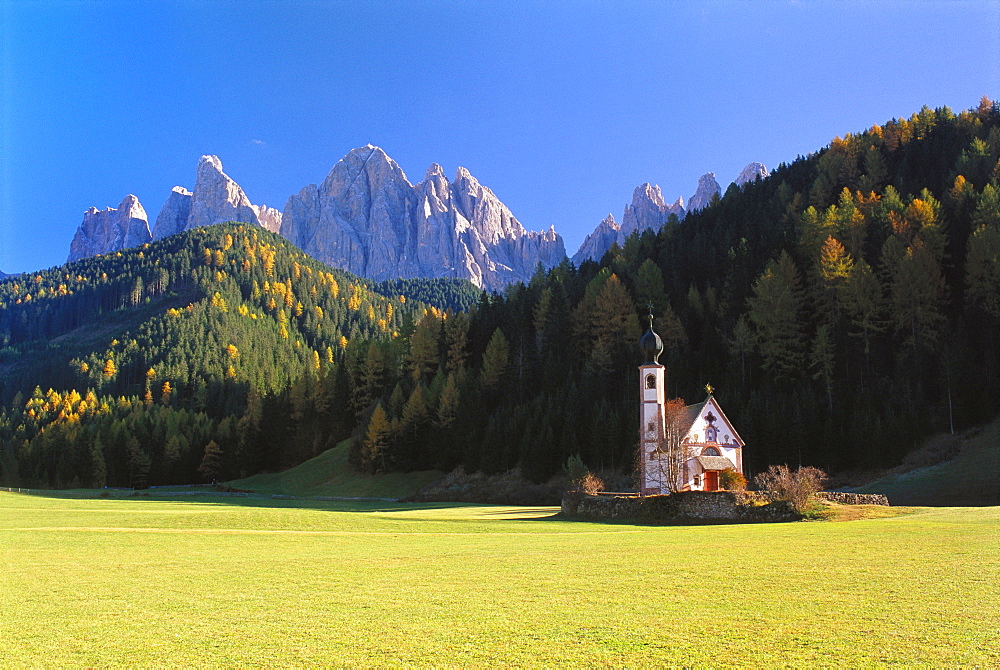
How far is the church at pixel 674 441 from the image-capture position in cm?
4925

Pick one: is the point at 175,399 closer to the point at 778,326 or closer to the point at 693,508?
the point at 778,326

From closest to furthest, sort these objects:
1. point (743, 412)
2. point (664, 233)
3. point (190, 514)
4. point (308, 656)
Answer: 1. point (308, 656)
2. point (190, 514)
3. point (743, 412)
4. point (664, 233)

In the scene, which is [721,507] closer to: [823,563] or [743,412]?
[823,563]

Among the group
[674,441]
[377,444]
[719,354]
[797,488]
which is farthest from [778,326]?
[377,444]

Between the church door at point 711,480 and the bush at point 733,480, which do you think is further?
the church door at point 711,480

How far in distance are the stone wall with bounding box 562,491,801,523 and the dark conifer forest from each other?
24.0m

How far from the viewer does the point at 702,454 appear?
52.9m

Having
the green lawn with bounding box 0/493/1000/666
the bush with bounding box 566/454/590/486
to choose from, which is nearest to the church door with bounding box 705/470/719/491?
the bush with bounding box 566/454/590/486

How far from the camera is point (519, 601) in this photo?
13.7 meters

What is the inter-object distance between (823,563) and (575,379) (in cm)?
6379

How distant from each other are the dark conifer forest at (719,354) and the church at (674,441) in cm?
1109

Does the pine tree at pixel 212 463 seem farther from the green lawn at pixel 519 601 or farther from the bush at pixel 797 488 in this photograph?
the bush at pixel 797 488

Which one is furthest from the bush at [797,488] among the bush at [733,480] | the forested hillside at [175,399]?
the forested hillside at [175,399]

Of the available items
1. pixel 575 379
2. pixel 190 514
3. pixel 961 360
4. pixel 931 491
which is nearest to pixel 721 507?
pixel 931 491
